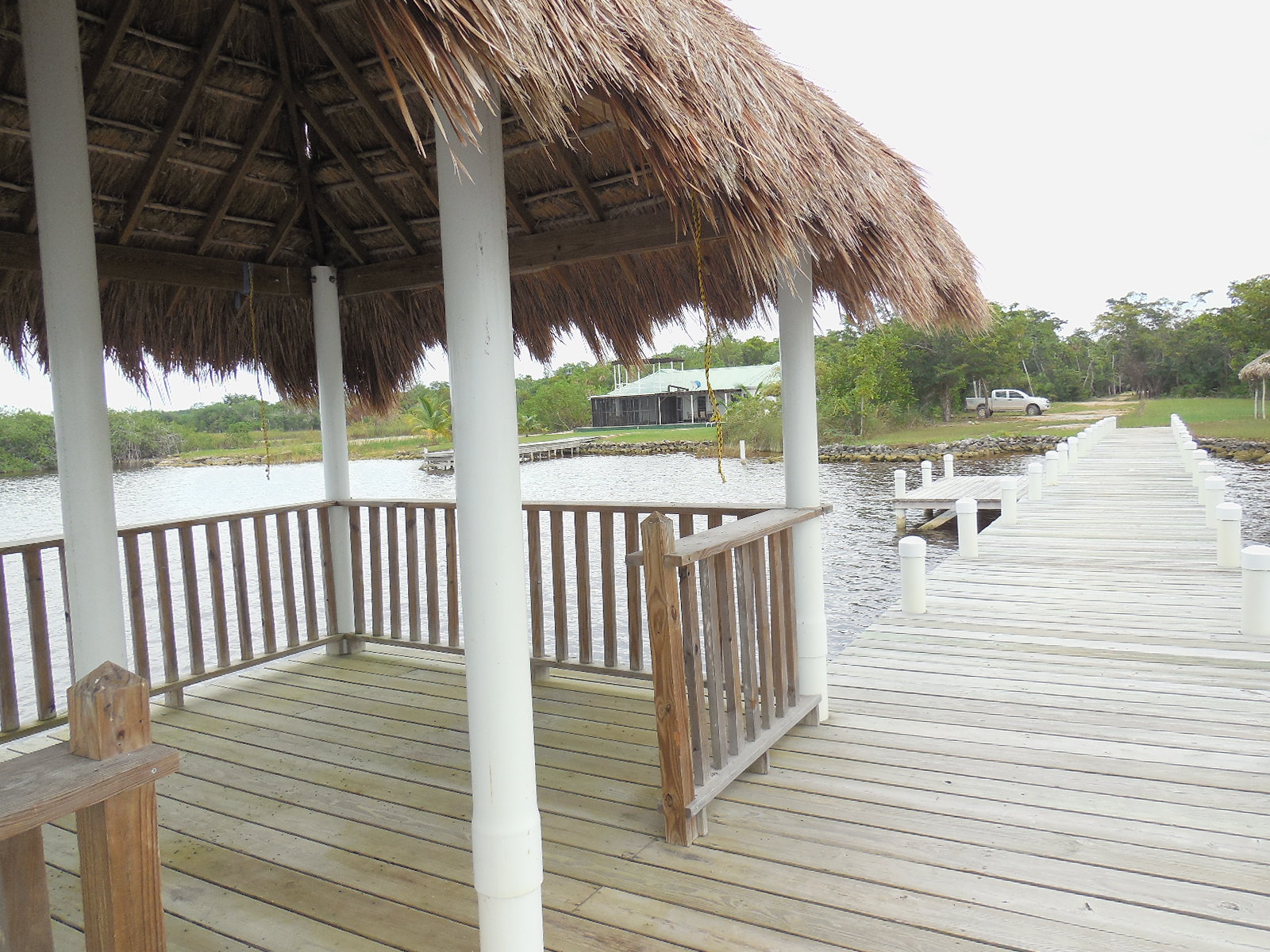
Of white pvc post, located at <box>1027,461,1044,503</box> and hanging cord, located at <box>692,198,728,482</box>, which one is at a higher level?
hanging cord, located at <box>692,198,728,482</box>

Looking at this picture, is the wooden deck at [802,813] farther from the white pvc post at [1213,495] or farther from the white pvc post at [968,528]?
the white pvc post at [1213,495]

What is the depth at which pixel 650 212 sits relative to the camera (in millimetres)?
3459

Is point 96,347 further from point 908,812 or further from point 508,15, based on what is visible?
point 908,812

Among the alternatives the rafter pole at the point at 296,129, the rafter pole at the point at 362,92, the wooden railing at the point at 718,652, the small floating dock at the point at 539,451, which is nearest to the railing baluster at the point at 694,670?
the wooden railing at the point at 718,652

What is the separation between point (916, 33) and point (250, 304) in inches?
3225

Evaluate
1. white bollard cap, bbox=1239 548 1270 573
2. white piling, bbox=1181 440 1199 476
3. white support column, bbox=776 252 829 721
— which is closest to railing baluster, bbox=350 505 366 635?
white support column, bbox=776 252 829 721

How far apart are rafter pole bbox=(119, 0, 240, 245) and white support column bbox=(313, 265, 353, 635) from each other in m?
0.94

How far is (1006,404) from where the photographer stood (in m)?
41.4

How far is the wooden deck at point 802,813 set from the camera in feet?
6.71

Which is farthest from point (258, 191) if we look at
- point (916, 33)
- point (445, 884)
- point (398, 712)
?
point (916, 33)

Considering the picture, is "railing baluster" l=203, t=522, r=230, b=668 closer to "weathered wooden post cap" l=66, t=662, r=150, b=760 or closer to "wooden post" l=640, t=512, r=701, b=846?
"wooden post" l=640, t=512, r=701, b=846

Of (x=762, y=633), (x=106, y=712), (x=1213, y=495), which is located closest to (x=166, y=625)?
(x=762, y=633)

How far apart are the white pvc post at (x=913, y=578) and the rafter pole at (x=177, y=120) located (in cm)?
453

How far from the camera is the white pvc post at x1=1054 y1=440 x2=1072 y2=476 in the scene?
44.7 feet
